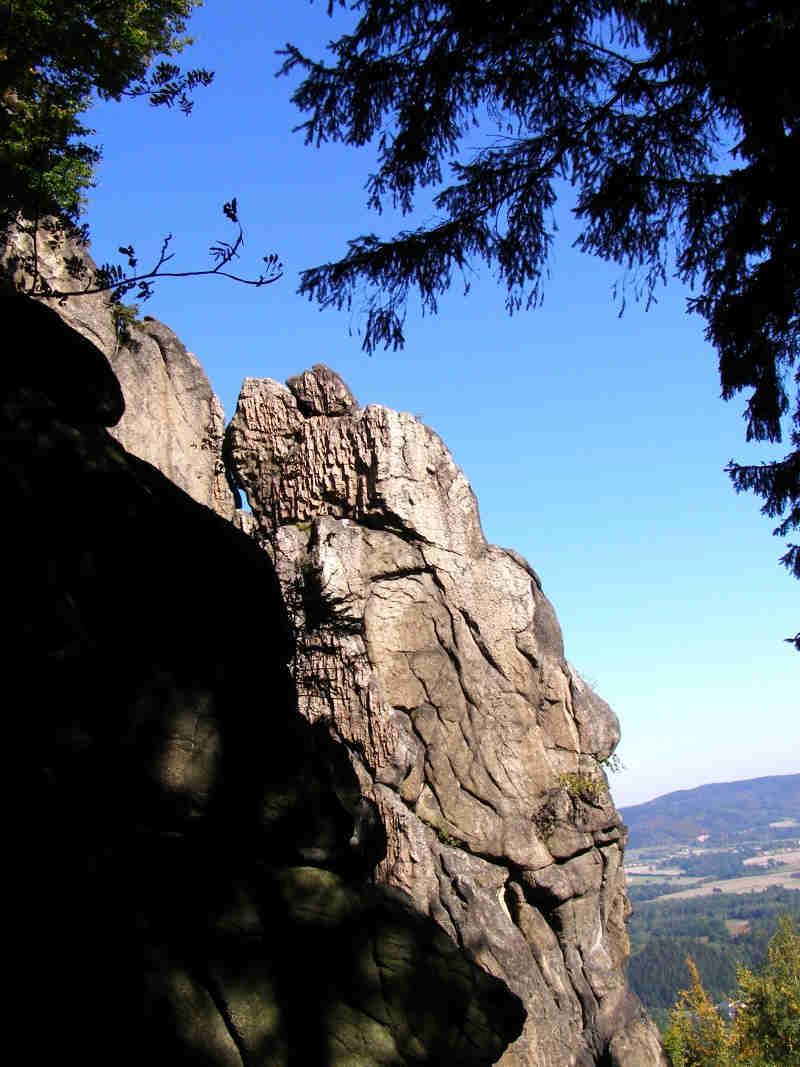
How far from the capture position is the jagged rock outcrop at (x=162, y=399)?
20547mm

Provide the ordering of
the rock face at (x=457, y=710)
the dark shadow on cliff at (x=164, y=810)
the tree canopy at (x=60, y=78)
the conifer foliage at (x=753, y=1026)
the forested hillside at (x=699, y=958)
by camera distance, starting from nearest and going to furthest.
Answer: the dark shadow on cliff at (x=164, y=810) → the tree canopy at (x=60, y=78) → the rock face at (x=457, y=710) → the conifer foliage at (x=753, y=1026) → the forested hillside at (x=699, y=958)

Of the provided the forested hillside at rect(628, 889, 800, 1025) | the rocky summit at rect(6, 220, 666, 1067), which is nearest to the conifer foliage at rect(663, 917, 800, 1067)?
the rocky summit at rect(6, 220, 666, 1067)

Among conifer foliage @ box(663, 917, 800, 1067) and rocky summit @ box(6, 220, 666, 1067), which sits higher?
rocky summit @ box(6, 220, 666, 1067)

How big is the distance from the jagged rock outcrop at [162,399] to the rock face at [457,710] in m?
0.84

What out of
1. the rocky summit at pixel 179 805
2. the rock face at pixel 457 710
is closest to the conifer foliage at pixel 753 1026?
the rock face at pixel 457 710

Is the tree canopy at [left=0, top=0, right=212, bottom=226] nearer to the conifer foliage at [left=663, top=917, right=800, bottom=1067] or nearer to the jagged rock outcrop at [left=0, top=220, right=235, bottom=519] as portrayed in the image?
the jagged rock outcrop at [left=0, top=220, right=235, bottom=519]

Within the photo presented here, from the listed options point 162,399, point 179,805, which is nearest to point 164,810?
point 179,805

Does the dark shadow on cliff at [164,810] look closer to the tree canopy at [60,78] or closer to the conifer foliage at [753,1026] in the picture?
the tree canopy at [60,78]

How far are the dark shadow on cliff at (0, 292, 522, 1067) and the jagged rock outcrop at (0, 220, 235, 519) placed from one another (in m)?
15.8

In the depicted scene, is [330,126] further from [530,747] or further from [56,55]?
[530,747]

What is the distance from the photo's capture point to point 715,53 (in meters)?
4.58

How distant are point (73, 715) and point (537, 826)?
19.0 meters

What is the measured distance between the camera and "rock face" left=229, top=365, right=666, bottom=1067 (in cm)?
1905

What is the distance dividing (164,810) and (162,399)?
19564mm
